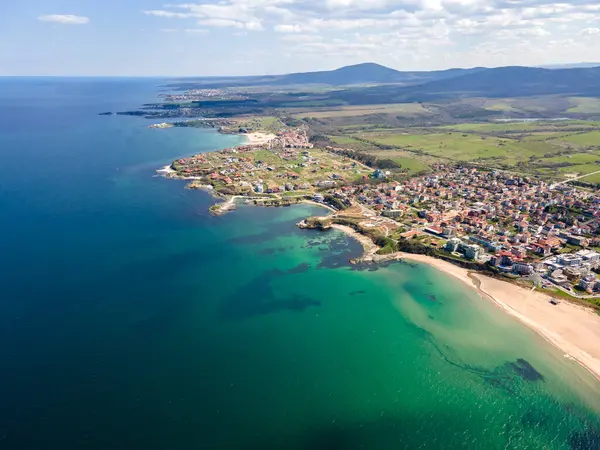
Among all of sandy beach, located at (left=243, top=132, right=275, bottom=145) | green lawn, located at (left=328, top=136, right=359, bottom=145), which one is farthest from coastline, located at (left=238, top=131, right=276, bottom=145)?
green lawn, located at (left=328, top=136, right=359, bottom=145)

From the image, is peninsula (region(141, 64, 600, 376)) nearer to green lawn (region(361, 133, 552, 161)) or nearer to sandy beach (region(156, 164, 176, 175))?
green lawn (region(361, 133, 552, 161))

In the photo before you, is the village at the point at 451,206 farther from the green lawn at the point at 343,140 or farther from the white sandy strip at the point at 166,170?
the green lawn at the point at 343,140

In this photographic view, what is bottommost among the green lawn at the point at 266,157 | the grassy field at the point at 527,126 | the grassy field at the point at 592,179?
the grassy field at the point at 592,179

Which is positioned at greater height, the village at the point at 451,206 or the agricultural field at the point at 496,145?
the agricultural field at the point at 496,145

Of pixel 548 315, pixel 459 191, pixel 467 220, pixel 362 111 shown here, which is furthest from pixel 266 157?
pixel 362 111

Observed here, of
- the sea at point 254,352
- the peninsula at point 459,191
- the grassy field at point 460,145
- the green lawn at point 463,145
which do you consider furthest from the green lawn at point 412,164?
the sea at point 254,352

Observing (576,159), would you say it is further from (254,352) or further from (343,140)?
(254,352)

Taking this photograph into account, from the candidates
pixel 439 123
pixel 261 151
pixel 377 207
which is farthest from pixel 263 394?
pixel 439 123
